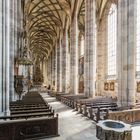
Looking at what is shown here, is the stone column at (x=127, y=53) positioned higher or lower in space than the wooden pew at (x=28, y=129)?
higher

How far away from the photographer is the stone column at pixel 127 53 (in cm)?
1069

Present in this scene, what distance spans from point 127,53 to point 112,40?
1196 cm

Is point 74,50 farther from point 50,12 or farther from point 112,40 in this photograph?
point 50,12

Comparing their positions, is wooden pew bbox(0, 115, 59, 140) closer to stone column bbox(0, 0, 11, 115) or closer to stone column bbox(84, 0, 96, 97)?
stone column bbox(0, 0, 11, 115)

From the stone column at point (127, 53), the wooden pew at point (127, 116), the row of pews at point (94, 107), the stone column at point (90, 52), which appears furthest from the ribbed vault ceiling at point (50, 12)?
the wooden pew at point (127, 116)

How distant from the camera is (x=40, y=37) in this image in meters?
47.8

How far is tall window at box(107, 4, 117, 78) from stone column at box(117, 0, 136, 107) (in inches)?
425

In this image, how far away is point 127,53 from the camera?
1091cm

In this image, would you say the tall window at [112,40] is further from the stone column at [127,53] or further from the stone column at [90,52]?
the stone column at [127,53]

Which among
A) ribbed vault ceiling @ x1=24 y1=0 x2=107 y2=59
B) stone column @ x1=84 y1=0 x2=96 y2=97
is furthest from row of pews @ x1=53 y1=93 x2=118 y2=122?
ribbed vault ceiling @ x1=24 y1=0 x2=107 y2=59

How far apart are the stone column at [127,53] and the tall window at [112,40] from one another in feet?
35.4

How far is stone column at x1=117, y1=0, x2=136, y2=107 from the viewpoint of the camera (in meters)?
10.7

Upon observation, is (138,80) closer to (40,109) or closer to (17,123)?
(40,109)

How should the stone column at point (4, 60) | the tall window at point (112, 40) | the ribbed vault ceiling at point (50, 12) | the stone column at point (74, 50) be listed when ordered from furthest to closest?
the ribbed vault ceiling at point (50, 12) → the stone column at point (74, 50) → the tall window at point (112, 40) → the stone column at point (4, 60)
